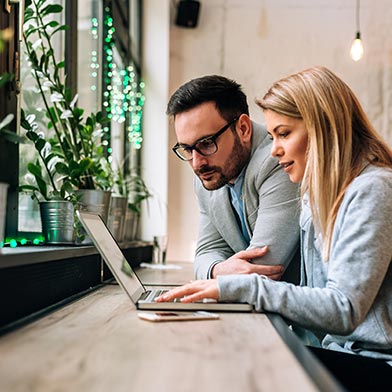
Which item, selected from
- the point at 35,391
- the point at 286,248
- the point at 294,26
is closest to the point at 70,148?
the point at 286,248

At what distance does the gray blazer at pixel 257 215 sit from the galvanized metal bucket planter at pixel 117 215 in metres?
0.57

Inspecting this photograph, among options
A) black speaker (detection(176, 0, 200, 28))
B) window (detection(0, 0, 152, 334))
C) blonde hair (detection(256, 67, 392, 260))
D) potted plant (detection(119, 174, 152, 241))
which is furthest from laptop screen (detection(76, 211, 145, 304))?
black speaker (detection(176, 0, 200, 28))

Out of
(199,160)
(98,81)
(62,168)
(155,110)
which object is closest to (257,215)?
(199,160)

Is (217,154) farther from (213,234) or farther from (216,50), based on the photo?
(216,50)

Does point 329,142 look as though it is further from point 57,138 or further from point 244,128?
point 57,138

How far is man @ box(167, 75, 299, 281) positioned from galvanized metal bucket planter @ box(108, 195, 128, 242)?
0.59 m

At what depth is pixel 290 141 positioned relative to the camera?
1.69 m

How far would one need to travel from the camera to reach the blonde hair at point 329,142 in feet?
5.00

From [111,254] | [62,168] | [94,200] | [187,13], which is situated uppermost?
[187,13]

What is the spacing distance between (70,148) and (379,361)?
4.30 feet

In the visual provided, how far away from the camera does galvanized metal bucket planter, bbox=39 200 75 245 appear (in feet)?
6.56

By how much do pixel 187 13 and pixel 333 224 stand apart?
3.89m

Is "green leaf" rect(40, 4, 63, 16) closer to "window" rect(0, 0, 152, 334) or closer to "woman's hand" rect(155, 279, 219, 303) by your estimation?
"window" rect(0, 0, 152, 334)

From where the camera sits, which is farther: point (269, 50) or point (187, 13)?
point (269, 50)
